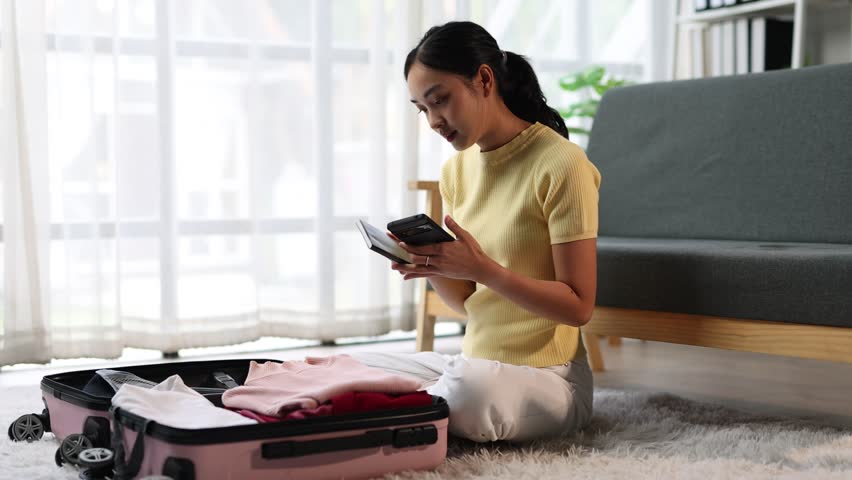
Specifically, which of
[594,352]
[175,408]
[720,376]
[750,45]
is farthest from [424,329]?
[750,45]

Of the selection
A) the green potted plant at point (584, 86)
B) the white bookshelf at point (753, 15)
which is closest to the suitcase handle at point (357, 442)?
the green potted plant at point (584, 86)

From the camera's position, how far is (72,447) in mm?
1512

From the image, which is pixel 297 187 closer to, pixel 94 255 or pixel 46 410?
pixel 94 255

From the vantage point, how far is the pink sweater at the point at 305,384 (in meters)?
1.46

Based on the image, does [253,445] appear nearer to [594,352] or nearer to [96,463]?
[96,463]

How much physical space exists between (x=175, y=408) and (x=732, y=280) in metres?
1.06

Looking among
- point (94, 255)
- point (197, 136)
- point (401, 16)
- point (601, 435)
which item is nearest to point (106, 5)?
point (197, 136)

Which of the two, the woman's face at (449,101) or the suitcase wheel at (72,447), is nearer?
the suitcase wheel at (72,447)

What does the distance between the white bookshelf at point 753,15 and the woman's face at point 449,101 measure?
2086 millimetres

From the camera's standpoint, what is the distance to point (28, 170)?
2750mm

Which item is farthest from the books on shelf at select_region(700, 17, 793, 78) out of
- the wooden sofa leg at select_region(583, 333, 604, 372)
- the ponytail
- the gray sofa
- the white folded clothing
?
the white folded clothing

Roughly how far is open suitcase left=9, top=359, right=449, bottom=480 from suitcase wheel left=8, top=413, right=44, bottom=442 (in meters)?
0.13

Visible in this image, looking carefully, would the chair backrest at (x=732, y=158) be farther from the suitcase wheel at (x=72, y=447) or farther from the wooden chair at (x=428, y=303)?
the suitcase wheel at (x=72, y=447)

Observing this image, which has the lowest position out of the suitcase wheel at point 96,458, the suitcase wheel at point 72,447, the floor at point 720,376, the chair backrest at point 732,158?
the floor at point 720,376
